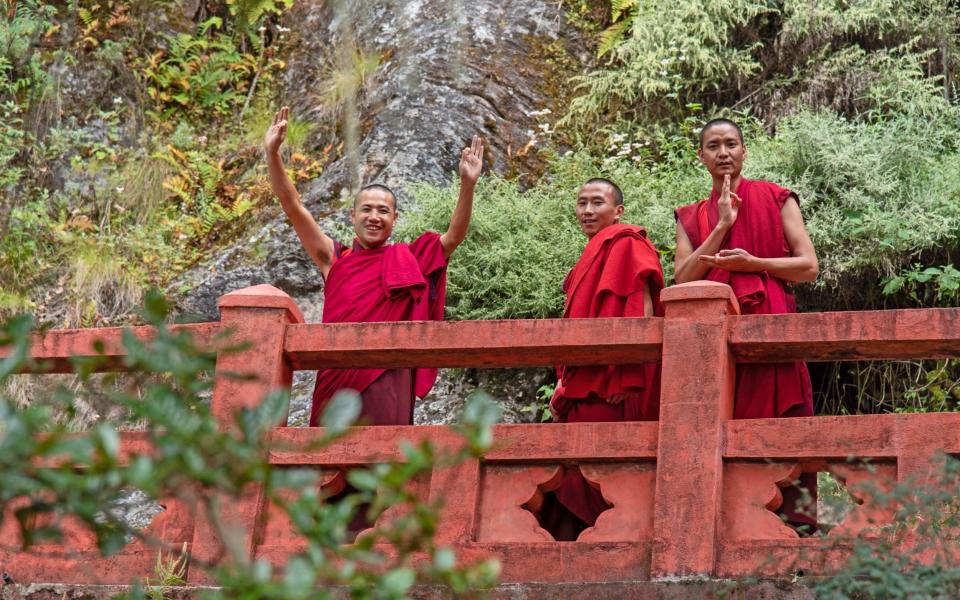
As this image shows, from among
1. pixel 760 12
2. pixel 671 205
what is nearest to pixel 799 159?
pixel 671 205

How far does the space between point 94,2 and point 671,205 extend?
20.1ft

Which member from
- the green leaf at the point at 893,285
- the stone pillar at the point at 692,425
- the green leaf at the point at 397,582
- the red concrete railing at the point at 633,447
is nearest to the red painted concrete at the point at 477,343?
the red concrete railing at the point at 633,447

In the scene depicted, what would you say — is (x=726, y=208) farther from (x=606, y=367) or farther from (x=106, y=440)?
(x=106, y=440)

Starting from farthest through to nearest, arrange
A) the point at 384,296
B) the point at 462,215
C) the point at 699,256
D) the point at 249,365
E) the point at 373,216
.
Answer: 1. the point at 373,216
2. the point at 462,215
3. the point at 384,296
4. the point at 699,256
5. the point at 249,365

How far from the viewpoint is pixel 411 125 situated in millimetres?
10414

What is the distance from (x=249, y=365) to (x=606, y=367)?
57.4 inches

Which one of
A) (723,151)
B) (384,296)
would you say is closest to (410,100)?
(384,296)

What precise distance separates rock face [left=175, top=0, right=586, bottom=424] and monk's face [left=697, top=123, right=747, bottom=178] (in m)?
2.74

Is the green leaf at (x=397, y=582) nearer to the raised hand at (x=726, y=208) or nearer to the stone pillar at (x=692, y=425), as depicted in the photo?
the stone pillar at (x=692, y=425)

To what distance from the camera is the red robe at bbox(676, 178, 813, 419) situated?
553 cm

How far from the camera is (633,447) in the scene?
4.74m

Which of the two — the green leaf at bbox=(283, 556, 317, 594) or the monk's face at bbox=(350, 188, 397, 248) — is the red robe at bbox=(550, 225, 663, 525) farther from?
the green leaf at bbox=(283, 556, 317, 594)

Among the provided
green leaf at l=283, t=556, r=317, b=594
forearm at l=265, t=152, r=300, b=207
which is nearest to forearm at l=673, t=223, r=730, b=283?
forearm at l=265, t=152, r=300, b=207

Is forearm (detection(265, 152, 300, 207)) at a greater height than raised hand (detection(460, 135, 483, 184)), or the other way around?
raised hand (detection(460, 135, 483, 184))
